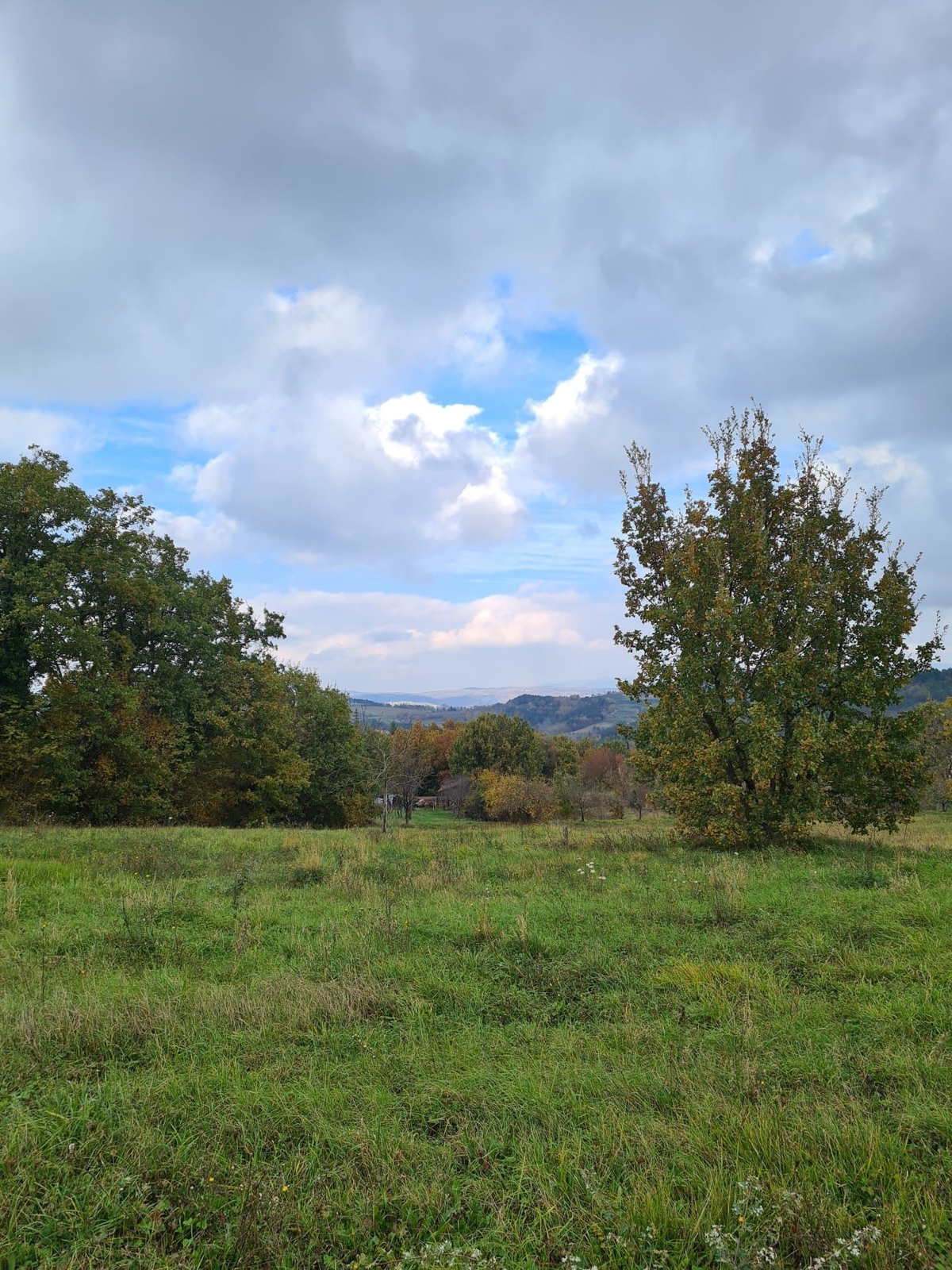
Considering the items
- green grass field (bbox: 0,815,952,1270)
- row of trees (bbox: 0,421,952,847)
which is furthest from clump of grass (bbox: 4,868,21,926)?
row of trees (bbox: 0,421,952,847)

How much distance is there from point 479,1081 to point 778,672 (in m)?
10.8

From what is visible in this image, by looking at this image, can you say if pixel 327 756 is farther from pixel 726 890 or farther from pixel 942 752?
pixel 942 752

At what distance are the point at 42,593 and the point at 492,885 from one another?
19.0 m

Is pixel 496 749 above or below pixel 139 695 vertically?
below

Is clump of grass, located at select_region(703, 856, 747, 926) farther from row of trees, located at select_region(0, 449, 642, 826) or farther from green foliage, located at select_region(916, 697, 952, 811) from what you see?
green foliage, located at select_region(916, 697, 952, 811)

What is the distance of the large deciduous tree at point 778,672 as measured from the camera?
1314cm

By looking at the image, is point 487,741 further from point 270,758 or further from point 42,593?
point 42,593

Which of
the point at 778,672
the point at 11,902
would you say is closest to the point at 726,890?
the point at 778,672

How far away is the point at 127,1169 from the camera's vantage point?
3.43 m

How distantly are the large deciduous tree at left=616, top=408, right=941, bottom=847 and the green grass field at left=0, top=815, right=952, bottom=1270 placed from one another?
16.0ft

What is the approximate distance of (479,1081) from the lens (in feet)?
14.1

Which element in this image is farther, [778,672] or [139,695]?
[139,695]

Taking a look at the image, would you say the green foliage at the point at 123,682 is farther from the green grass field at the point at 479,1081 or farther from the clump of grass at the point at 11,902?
the green grass field at the point at 479,1081

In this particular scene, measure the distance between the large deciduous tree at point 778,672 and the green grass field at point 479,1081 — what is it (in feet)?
16.0
